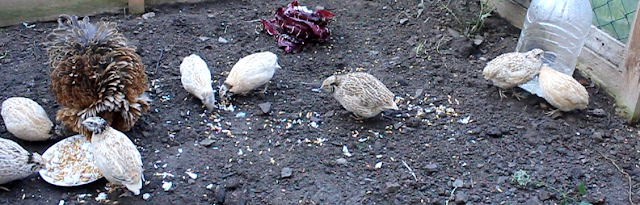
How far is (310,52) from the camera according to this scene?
171 inches

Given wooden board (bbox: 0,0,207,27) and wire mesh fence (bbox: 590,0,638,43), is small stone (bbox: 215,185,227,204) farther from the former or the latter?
wire mesh fence (bbox: 590,0,638,43)

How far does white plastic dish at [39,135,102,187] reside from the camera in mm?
→ 2971

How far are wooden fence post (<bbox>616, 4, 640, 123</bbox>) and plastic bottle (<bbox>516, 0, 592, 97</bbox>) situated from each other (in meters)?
0.38

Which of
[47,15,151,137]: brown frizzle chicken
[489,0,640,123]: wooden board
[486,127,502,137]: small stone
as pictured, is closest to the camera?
[47,15,151,137]: brown frizzle chicken

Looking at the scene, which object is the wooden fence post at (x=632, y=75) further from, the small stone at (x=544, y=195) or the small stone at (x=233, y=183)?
the small stone at (x=233, y=183)

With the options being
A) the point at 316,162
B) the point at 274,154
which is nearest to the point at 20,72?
the point at 274,154

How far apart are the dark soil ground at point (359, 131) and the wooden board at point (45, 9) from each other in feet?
0.25

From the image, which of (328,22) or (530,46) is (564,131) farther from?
(328,22)

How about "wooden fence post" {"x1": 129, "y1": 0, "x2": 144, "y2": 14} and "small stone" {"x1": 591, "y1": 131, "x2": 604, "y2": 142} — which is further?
"wooden fence post" {"x1": 129, "y1": 0, "x2": 144, "y2": 14}

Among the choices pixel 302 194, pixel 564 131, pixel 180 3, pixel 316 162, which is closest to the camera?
pixel 302 194

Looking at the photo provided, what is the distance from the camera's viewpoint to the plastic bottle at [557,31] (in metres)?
3.89

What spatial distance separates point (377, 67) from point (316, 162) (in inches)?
46.0

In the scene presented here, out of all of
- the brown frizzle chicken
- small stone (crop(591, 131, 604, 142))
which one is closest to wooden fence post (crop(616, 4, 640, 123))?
small stone (crop(591, 131, 604, 142))

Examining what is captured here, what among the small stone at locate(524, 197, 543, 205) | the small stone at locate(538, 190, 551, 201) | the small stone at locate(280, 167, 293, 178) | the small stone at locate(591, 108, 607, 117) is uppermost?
the small stone at locate(591, 108, 607, 117)
